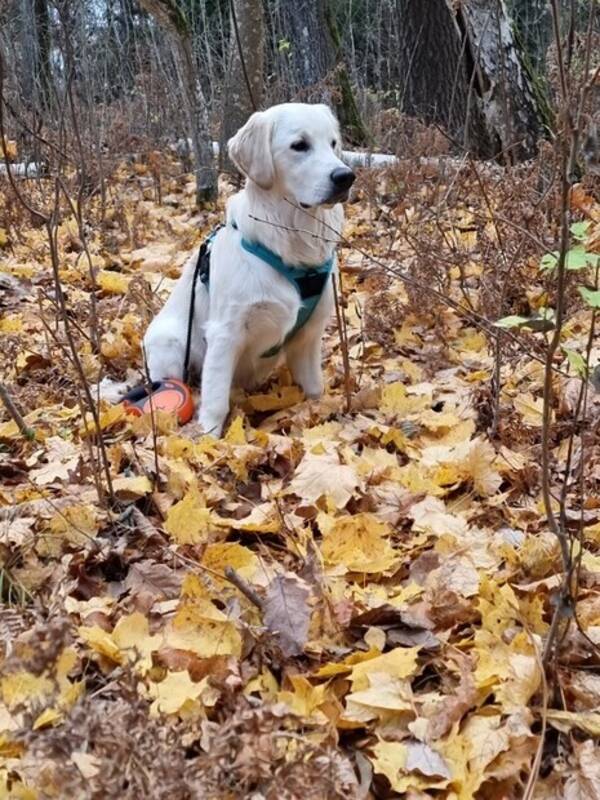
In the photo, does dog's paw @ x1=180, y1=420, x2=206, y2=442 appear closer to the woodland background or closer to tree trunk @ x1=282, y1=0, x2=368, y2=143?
the woodland background

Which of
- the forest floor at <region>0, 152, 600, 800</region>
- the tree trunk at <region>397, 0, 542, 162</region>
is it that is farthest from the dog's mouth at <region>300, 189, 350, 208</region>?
the tree trunk at <region>397, 0, 542, 162</region>

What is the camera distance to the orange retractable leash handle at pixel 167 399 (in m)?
3.36

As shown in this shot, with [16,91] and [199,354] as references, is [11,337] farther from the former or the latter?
[16,91]

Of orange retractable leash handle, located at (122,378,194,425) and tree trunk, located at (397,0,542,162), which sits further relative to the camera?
tree trunk, located at (397,0,542,162)

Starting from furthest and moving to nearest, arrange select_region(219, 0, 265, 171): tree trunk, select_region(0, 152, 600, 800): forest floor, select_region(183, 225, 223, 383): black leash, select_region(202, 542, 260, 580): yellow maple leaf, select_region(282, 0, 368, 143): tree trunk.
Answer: select_region(282, 0, 368, 143): tree trunk < select_region(219, 0, 265, 171): tree trunk < select_region(183, 225, 223, 383): black leash < select_region(202, 542, 260, 580): yellow maple leaf < select_region(0, 152, 600, 800): forest floor

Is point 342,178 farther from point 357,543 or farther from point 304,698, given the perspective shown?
point 304,698

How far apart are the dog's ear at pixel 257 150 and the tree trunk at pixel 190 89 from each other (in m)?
2.77

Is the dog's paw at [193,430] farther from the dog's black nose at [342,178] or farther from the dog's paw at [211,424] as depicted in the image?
the dog's black nose at [342,178]

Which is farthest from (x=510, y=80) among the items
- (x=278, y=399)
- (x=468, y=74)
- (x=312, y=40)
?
(x=278, y=399)

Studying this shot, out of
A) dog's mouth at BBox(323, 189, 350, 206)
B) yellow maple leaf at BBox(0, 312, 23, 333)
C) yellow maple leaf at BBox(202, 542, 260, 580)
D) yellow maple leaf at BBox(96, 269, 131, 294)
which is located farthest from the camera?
yellow maple leaf at BBox(96, 269, 131, 294)

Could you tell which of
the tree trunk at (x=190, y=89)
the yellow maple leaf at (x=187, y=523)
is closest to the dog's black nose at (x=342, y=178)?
the yellow maple leaf at (x=187, y=523)

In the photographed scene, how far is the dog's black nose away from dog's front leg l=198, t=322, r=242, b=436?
68 centimetres

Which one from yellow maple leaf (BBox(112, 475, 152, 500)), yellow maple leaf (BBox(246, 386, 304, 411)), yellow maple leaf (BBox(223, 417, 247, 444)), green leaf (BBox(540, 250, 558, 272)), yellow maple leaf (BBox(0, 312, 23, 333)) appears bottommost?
yellow maple leaf (BBox(246, 386, 304, 411))

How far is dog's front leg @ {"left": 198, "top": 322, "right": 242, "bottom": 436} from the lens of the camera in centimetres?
338
